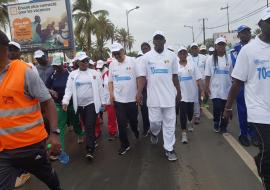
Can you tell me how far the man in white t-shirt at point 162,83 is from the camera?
7113 millimetres

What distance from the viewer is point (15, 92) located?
12.7 ft

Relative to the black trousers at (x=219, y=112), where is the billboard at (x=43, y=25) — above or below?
above

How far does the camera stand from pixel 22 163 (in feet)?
13.5

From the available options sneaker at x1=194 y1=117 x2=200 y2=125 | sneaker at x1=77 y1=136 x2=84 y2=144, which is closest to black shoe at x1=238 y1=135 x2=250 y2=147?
sneaker at x1=194 y1=117 x2=200 y2=125

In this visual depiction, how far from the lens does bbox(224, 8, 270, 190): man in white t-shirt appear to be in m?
4.25

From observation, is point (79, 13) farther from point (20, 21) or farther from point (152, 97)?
point (152, 97)

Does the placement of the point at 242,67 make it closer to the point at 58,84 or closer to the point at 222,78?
the point at 222,78

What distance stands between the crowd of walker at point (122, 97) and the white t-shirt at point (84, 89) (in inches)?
0.7

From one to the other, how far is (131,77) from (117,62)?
0.38m

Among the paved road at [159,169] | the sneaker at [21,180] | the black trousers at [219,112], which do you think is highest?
the black trousers at [219,112]

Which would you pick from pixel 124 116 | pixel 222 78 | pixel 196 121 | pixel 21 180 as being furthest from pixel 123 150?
pixel 196 121

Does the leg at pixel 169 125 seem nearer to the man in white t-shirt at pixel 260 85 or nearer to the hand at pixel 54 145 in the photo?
the man in white t-shirt at pixel 260 85

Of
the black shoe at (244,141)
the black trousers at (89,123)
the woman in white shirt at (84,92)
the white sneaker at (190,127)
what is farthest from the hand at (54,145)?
the white sneaker at (190,127)

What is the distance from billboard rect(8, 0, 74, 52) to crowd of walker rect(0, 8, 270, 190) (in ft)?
36.4
